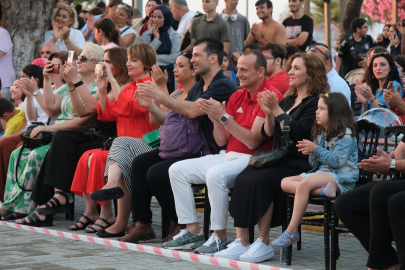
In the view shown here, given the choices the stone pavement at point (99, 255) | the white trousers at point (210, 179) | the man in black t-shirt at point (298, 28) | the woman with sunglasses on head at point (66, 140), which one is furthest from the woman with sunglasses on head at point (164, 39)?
the white trousers at point (210, 179)

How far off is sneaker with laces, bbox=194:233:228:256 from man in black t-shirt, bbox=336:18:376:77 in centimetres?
686

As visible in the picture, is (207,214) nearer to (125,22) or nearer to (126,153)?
(126,153)

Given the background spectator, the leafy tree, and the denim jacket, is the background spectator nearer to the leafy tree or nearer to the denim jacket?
the denim jacket

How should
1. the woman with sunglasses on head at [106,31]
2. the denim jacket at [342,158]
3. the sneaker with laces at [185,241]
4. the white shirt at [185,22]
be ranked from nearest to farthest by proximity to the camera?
the denim jacket at [342,158]
the sneaker with laces at [185,241]
the woman with sunglasses on head at [106,31]
the white shirt at [185,22]

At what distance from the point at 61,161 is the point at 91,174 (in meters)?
0.50

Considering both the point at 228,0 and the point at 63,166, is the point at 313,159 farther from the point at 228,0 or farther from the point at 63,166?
the point at 228,0

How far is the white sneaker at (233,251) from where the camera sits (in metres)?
5.58

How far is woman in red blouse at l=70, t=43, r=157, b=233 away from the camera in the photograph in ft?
22.9

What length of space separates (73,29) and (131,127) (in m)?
5.01

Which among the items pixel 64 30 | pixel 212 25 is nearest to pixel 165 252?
pixel 212 25

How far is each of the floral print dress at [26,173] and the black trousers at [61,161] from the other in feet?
0.55

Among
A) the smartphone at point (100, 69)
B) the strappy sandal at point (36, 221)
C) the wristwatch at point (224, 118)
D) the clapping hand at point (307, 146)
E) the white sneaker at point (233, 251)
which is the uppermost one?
the smartphone at point (100, 69)

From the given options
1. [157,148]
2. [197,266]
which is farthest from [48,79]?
[197,266]

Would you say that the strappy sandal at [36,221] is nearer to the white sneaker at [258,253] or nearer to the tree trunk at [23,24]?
the white sneaker at [258,253]
